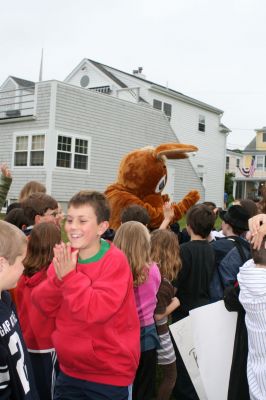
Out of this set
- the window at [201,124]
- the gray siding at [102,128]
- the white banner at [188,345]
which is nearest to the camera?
the white banner at [188,345]

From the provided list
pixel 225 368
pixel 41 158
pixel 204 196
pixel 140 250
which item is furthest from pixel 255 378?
pixel 204 196

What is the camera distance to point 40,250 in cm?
301

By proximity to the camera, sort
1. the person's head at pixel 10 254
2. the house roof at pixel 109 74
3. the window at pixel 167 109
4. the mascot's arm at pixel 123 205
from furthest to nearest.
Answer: the window at pixel 167 109
the house roof at pixel 109 74
the mascot's arm at pixel 123 205
the person's head at pixel 10 254

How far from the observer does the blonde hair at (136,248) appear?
10.4ft

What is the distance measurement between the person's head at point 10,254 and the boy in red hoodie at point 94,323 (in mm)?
277

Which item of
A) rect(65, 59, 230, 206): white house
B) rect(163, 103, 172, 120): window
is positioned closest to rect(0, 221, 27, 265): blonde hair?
rect(65, 59, 230, 206): white house

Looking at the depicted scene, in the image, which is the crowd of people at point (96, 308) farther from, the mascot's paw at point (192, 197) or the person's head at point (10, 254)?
the mascot's paw at point (192, 197)

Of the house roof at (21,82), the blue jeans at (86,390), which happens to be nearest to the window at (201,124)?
the house roof at (21,82)

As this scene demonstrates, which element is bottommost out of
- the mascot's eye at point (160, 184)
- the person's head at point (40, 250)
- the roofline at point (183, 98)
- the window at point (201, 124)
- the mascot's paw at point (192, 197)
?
the person's head at point (40, 250)

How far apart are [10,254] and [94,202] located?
663 millimetres

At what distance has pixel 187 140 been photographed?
91.5ft

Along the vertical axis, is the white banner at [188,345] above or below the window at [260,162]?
below

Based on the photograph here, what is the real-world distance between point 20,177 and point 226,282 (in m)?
15.7

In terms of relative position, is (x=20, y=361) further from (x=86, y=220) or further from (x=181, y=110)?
(x=181, y=110)
